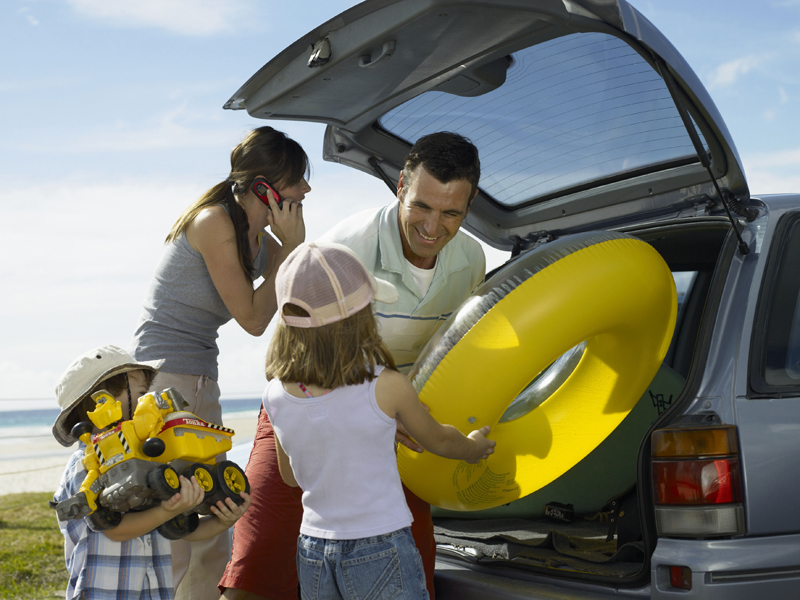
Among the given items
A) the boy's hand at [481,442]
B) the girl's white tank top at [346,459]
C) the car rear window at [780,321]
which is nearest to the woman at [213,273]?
the girl's white tank top at [346,459]

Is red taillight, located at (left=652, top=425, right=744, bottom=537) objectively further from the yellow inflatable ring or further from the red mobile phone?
the red mobile phone

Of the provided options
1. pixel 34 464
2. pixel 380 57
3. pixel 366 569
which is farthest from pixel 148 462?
pixel 34 464

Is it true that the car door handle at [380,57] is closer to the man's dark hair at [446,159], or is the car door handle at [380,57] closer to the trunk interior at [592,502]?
the man's dark hair at [446,159]

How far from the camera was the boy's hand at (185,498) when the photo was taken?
1.77m

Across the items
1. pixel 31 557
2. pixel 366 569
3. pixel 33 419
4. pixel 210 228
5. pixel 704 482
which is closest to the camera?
pixel 366 569

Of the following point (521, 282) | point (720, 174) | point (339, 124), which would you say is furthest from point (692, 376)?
point (339, 124)

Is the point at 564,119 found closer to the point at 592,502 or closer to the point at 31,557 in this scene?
the point at 592,502

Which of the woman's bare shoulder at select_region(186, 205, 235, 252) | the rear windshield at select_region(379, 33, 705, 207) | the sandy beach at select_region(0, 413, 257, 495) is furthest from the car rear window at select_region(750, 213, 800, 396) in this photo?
the sandy beach at select_region(0, 413, 257, 495)

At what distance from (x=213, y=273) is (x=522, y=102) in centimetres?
127

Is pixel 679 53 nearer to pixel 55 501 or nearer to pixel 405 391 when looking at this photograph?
pixel 405 391

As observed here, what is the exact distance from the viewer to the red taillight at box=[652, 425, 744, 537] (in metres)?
1.79

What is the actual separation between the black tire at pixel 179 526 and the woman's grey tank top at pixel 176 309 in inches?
23.0

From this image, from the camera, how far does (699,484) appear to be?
1.81 meters

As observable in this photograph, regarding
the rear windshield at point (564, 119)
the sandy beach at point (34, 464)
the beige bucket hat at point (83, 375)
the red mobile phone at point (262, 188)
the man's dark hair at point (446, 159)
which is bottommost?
the sandy beach at point (34, 464)
